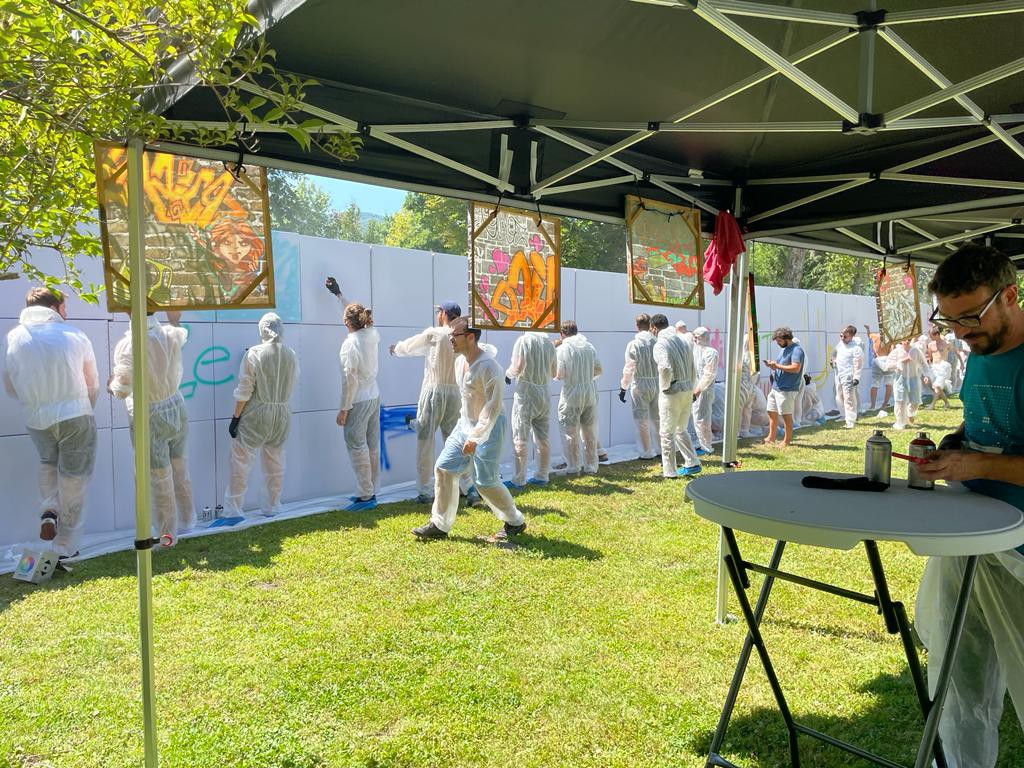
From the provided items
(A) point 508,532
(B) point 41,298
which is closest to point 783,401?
(A) point 508,532

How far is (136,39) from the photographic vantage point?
178 cm

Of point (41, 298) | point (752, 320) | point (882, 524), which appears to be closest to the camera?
point (882, 524)

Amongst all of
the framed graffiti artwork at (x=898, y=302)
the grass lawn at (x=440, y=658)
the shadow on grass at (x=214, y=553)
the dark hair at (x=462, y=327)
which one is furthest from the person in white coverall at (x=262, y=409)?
the framed graffiti artwork at (x=898, y=302)

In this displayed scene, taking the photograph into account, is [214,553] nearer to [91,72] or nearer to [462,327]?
[462,327]

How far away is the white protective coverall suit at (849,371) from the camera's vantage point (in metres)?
12.9

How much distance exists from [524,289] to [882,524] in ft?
7.53

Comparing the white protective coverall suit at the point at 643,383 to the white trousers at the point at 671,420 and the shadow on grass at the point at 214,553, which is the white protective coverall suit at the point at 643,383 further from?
the shadow on grass at the point at 214,553

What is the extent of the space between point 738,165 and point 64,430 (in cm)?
526

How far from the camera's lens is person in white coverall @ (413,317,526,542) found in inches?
214

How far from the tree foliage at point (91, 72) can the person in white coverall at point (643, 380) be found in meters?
8.02

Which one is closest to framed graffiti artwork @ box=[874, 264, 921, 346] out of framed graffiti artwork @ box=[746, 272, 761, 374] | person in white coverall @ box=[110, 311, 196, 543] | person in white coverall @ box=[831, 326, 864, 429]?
framed graffiti artwork @ box=[746, 272, 761, 374]

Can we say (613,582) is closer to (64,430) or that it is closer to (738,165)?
(738,165)

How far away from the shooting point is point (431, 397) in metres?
7.21

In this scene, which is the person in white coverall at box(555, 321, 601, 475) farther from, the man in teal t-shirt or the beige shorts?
the man in teal t-shirt
